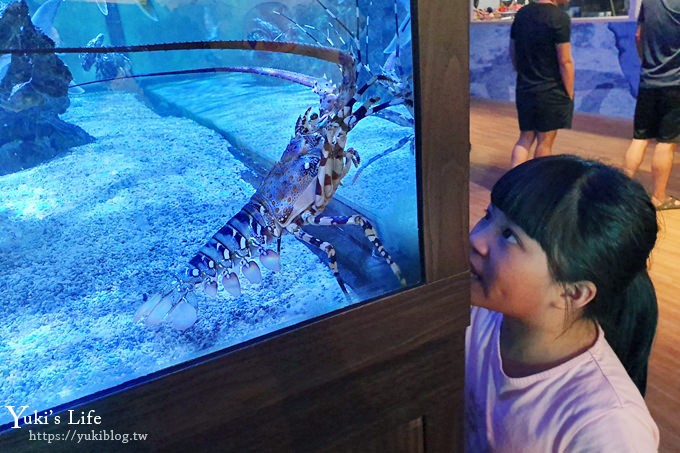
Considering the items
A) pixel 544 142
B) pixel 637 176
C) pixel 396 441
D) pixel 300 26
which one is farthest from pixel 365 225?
pixel 637 176

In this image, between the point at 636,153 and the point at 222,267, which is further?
the point at 636,153

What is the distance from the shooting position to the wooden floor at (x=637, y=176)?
148 centimetres

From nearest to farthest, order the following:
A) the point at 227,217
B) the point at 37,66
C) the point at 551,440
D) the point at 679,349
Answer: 1. the point at 37,66
2. the point at 227,217
3. the point at 551,440
4. the point at 679,349

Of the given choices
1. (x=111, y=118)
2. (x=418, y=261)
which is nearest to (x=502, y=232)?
(x=418, y=261)

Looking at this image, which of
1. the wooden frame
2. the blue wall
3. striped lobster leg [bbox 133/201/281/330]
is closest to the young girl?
the wooden frame

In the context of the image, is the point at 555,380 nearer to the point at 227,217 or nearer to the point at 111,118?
the point at 227,217

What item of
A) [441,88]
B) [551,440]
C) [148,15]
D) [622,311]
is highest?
[148,15]

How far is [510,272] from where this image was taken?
0.79 m

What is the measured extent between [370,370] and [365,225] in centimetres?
21

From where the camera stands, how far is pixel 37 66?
0.46 m

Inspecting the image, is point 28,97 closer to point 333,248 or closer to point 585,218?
point 333,248

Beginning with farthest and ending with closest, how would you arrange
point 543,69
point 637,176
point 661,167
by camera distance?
point 637,176, point 661,167, point 543,69

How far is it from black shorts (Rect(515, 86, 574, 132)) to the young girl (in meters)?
2.16

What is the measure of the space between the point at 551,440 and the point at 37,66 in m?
0.84
